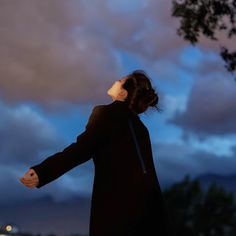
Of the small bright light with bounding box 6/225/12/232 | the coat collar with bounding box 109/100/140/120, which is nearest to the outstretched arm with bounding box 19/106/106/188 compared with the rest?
the coat collar with bounding box 109/100/140/120

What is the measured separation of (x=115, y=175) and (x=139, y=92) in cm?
62

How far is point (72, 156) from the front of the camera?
190 inches

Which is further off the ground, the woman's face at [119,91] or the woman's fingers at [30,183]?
the woman's face at [119,91]

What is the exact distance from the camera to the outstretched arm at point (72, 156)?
15.6 feet

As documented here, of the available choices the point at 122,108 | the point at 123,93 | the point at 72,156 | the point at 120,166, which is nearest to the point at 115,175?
the point at 120,166

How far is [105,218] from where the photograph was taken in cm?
480

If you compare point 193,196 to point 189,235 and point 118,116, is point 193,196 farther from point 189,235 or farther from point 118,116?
point 118,116

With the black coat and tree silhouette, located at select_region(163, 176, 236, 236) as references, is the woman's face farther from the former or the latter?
tree silhouette, located at select_region(163, 176, 236, 236)

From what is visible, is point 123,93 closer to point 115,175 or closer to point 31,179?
point 115,175

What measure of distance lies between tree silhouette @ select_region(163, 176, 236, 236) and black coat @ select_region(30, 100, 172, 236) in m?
46.4

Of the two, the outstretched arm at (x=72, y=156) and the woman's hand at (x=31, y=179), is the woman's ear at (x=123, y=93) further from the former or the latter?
the woman's hand at (x=31, y=179)

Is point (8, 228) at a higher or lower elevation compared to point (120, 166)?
lower

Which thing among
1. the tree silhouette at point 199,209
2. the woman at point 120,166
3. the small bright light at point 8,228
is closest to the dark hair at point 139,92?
the woman at point 120,166

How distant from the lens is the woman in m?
4.81
